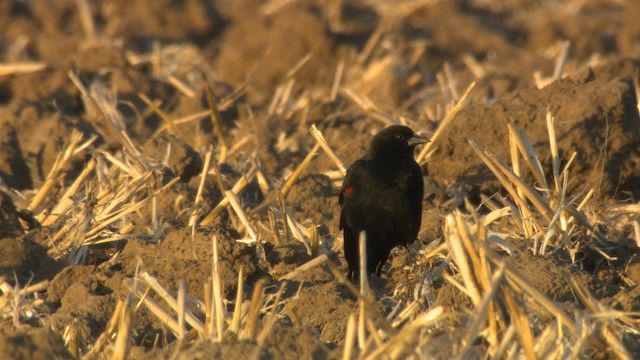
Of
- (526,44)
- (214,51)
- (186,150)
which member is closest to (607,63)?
(186,150)

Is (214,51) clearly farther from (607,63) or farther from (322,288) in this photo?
(322,288)

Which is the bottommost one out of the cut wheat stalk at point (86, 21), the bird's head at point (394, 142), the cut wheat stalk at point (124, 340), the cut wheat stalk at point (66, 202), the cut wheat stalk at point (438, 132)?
the cut wheat stalk at point (86, 21)

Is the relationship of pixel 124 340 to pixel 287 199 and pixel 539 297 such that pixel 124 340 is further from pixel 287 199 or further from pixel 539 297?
pixel 287 199

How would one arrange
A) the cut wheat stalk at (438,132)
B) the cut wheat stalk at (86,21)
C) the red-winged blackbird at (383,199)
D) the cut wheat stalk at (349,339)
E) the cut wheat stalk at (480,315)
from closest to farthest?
the cut wheat stalk at (480,315) < the cut wheat stalk at (349,339) < the red-winged blackbird at (383,199) < the cut wheat stalk at (438,132) < the cut wheat stalk at (86,21)

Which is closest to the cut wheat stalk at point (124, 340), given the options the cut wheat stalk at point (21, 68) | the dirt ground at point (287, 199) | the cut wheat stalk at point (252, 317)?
the dirt ground at point (287, 199)

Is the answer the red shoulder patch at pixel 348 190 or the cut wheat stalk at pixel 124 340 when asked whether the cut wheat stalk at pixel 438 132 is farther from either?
the cut wheat stalk at pixel 124 340

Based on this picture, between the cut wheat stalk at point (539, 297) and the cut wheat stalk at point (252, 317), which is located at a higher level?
the cut wheat stalk at point (252, 317)

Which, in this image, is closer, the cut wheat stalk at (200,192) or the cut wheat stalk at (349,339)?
the cut wheat stalk at (349,339)
